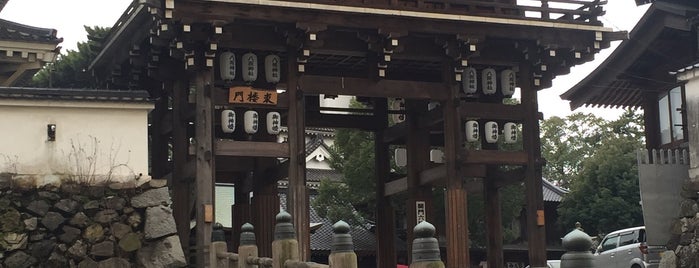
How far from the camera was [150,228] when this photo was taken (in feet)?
49.9

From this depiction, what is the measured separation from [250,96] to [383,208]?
581 cm

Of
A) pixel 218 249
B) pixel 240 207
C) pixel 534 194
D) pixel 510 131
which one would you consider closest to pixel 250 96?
pixel 218 249

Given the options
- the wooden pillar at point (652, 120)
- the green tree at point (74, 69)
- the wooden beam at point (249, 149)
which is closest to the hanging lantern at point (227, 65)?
the wooden beam at point (249, 149)

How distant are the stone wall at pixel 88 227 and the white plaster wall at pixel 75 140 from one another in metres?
0.30

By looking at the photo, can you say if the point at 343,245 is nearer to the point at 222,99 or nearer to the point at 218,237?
the point at 218,237

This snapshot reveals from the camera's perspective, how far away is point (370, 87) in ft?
62.8

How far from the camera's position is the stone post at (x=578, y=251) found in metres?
5.36

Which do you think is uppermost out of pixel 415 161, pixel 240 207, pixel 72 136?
pixel 72 136

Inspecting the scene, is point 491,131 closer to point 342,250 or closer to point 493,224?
point 493,224

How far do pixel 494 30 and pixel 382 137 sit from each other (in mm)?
4743

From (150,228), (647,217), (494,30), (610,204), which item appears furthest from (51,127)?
(610,204)

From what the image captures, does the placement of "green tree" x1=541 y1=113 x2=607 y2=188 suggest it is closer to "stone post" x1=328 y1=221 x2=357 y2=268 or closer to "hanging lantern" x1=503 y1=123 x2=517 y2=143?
"hanging lantern" x1=503 y1=123 x2=517 y2=143

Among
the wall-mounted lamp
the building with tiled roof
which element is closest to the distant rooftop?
the wall-mounted lamp

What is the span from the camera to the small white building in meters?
14.7
